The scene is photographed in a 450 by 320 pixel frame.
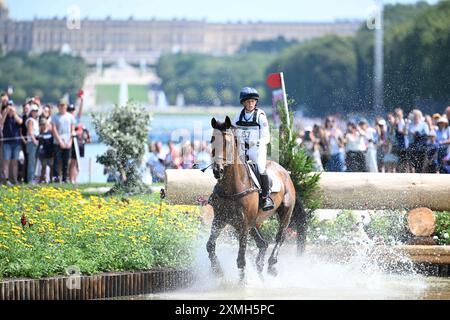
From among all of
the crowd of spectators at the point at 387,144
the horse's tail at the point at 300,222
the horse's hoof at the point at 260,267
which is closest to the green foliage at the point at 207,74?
the crowd of spectators at the point at 387,144

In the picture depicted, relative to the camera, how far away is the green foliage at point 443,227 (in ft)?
56.9

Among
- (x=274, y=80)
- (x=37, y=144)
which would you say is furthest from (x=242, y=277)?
(x=37, y=144)

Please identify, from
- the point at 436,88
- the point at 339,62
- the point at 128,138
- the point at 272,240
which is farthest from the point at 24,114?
the point at 339,62

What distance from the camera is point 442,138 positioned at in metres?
23.5

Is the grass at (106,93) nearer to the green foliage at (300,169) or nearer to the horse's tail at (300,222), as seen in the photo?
the green foliage at (300,169)

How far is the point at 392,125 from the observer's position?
25547 millimetres

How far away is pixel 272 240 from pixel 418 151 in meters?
6.61

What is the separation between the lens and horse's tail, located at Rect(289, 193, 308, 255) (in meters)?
16.5

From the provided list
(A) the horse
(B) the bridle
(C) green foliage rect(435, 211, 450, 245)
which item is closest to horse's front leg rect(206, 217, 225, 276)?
(A) the horse

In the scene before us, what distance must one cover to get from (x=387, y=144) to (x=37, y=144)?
6.42 meters

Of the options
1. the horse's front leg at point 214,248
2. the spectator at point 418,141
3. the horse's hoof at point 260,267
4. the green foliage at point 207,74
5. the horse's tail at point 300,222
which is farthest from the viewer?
the green foliage at point 207,74

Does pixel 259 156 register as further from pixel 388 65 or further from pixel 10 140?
pixel 388 65

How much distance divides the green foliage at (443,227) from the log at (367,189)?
28 centimetres
